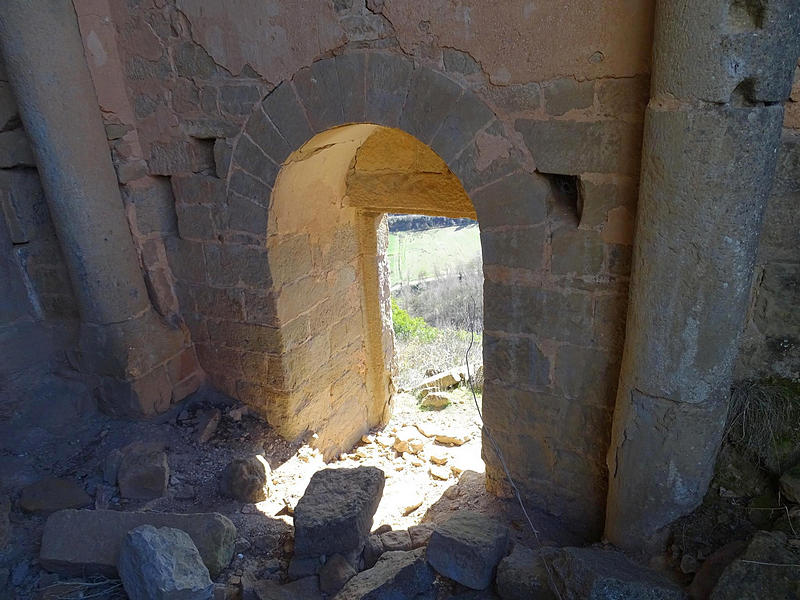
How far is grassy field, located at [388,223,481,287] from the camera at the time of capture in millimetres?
19234

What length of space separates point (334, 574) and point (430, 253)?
19129mm

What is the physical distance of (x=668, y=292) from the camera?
231cm

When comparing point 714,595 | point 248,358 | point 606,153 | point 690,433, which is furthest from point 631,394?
point 248,358

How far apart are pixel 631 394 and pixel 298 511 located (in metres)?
1.71

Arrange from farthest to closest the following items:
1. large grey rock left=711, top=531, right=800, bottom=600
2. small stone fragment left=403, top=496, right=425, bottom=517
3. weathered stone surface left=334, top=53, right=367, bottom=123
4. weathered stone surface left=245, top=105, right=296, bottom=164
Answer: small stone fragment left=403, top=496, right=425, bottom=517, weathered stone surface left=245, top=105, right=296, bottom=164, weathered stone surface left=334, top=53, right=367, bottom=123, large grey rock left=711, top=531, right=800, bottom=600

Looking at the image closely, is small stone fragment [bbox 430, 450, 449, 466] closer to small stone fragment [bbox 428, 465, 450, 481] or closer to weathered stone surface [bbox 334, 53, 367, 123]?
small stone fragment [bbox 428, 465, 450, 481]

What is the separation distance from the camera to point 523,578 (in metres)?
2.53

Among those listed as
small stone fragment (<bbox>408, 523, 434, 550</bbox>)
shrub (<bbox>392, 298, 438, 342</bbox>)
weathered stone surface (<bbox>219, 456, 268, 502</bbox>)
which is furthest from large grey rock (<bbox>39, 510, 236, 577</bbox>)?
shrub (<bbox>392, 298, 438, 342</bbox>)

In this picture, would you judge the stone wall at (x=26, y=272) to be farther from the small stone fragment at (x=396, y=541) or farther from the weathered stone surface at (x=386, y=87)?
the small stone fragment at (x=396, y=541)

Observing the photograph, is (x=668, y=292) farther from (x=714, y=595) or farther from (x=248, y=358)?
(x=248, y=358)

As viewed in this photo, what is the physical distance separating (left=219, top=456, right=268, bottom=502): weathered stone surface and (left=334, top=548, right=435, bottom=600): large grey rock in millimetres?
998

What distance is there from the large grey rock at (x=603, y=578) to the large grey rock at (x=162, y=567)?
60.1 inches

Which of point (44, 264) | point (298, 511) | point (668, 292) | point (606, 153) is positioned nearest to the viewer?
point (668, 292)

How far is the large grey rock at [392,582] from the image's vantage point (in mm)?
2520
